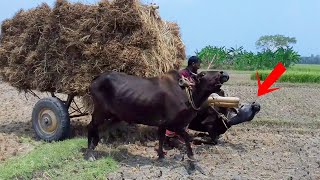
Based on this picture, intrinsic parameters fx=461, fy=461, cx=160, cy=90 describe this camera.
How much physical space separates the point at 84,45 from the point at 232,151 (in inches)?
130

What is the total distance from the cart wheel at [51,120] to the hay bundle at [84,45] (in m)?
0.34

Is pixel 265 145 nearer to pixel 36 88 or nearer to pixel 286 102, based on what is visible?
pixel 36 88

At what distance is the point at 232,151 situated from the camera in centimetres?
833

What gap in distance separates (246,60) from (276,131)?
40.3m

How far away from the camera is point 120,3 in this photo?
330 inches

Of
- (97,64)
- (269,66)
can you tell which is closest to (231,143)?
(97,64)

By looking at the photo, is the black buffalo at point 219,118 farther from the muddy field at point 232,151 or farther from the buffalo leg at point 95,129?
the buffalo leg at point 95,129

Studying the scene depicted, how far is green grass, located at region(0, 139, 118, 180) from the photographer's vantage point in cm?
647

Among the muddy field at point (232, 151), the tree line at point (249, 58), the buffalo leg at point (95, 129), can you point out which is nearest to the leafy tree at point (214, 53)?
the tree line at point (249, 58)

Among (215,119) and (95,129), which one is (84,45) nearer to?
(95,129)

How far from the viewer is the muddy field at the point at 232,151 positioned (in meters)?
Result: 6.82

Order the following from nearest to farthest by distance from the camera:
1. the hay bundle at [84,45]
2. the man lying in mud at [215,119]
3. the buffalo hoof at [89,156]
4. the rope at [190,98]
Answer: the rope at [190,98] → the buffalo hoof at [89,156] → the hay bundle at [84,45] → the man lying in mud at [215,119]

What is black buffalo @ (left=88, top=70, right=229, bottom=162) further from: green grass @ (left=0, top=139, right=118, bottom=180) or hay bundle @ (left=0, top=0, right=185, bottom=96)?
hay bundle @ (left=0, top=0, right=185, bottom=96)

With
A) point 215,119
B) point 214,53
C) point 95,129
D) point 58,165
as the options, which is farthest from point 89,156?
point 214,53
